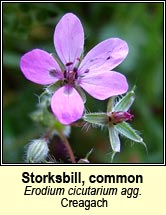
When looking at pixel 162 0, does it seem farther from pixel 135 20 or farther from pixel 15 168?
pixel 15 168

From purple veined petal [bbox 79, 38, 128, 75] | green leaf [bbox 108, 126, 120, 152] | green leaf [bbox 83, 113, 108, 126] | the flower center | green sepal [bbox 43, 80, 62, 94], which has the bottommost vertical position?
green leaf [bbox 108, 126, 120, 152]

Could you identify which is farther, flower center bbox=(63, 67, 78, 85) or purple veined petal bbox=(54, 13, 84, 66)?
flower center bbox=(63, 67, 78, 85)

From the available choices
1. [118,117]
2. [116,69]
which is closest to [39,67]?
[118,117]

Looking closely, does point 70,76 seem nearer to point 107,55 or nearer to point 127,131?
point 107,55

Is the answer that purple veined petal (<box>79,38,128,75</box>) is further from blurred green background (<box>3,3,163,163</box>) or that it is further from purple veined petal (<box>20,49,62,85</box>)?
blurred green background (<box>3,3,163,163</box>)

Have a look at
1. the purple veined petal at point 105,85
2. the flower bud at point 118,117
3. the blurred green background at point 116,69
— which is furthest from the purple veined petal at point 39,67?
the blurred green background at point 116,69

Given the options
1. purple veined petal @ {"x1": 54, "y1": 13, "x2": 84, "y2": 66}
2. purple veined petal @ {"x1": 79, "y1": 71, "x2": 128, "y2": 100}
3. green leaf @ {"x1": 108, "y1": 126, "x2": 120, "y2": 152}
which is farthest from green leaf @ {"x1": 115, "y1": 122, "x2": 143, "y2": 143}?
purple veined petal @ {"x1": 54, "y1": 13, "x2": 84, "y2": 66}

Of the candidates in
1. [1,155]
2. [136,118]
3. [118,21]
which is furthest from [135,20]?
[1,155]
